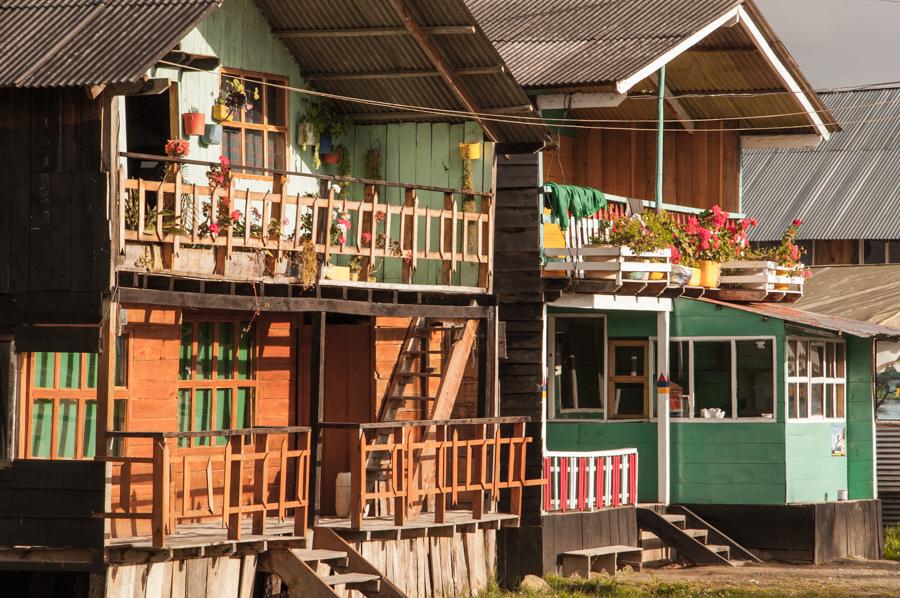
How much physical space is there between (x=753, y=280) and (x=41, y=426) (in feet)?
37.0

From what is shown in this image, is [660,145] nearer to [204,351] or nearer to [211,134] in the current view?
[211,134]

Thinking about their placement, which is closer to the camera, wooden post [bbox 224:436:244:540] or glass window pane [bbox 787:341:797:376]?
wooden post [bbox 224:436:244:540]

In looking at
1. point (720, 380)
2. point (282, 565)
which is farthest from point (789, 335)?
point (282, 565)

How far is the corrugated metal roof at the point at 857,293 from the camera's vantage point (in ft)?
88.8

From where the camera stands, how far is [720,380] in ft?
79.2

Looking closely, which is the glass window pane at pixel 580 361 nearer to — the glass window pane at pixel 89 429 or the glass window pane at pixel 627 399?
the glass window pane at pixel 627 399

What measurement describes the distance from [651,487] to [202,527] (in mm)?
→ 8006

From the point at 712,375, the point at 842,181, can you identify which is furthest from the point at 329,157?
the point at 842,181

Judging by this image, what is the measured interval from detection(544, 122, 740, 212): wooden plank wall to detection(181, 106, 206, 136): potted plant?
706 centimetres

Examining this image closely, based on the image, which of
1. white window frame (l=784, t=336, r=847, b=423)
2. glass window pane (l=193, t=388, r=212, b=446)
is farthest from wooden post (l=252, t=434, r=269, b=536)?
white window frame (l=784, t=336, r=847, b=423)

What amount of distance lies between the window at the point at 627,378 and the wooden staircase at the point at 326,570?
7.30m

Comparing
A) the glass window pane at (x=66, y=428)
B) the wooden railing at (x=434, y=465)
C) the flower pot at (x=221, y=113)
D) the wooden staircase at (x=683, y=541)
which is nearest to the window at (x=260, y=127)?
the flower pot at (x=221, y=113)

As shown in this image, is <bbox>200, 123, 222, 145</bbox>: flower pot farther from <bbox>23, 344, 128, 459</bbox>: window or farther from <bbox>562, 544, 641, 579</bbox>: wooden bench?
<bbox>562, 544, 641, 579</bbox>: wooden bench

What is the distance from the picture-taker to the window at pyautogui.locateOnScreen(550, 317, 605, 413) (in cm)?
2453
